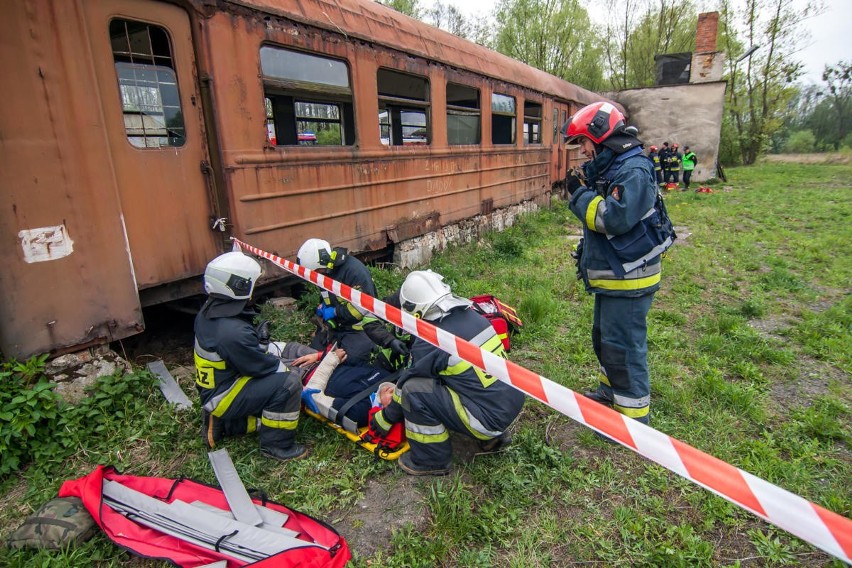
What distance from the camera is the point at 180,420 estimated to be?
124 inches

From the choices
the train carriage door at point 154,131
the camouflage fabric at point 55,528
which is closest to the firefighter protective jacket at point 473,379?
the camouflage fabric at point 55,528

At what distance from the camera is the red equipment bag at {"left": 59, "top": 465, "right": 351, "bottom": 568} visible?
191cm

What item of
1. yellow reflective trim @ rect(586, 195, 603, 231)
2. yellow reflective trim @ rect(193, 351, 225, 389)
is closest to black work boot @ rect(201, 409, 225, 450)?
yellow reflective trim @ rect(193, 351, 225, 389)

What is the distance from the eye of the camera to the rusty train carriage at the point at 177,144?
284 centimetres

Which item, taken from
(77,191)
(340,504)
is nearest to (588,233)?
(340,504)

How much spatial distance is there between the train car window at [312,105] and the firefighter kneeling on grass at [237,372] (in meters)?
2.40

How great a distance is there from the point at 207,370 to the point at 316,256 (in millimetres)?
1254

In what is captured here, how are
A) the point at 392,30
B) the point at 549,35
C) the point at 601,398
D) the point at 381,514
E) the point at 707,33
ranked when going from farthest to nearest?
the point at 549,35 → the point at 707,33 → the point at 392,30 → the point at 601,398 → the point at 381,514

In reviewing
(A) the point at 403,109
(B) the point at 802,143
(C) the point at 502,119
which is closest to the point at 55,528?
(A) the point at 403,109

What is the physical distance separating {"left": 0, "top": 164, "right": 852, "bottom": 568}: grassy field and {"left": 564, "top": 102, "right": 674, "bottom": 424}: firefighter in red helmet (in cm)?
55

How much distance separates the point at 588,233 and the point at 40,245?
3.47 metres

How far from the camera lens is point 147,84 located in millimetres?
3436

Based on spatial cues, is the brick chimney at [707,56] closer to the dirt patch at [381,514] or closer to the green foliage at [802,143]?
the dirt patch at [381,514]

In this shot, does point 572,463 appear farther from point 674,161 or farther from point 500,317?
point 674,161
